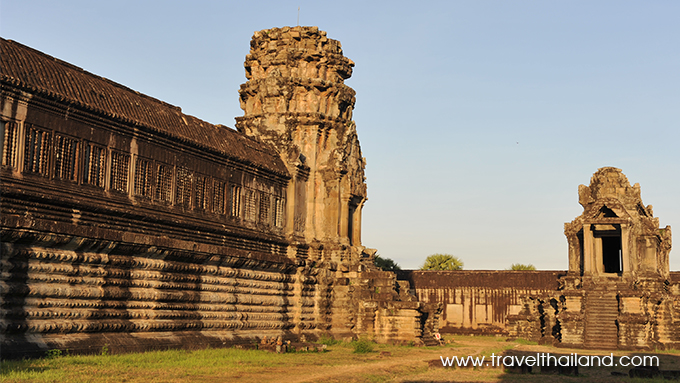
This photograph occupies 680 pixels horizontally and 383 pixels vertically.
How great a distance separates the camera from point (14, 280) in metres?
19.3

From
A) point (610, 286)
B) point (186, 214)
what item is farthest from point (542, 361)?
point (610, 286)

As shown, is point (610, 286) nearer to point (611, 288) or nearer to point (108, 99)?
point (611, 288)

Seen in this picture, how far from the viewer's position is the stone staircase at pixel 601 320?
36062 millimetres

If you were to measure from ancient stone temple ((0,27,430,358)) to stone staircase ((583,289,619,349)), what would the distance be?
7.08m

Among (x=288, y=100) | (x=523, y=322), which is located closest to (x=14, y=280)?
(x=288, y=100)

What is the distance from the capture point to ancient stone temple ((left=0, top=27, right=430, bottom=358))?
2028 cm

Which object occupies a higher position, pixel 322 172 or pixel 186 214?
pixel 322 172

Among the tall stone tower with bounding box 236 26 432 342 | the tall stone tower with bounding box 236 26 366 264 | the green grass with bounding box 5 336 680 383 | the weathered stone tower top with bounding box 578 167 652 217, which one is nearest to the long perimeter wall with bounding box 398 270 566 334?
the weathered stone tower top with bounding box 578 167 652 217

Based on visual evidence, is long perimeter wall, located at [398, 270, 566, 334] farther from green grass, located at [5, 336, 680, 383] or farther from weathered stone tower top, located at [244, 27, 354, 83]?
green grass, located at [5, 336, 680, 383]

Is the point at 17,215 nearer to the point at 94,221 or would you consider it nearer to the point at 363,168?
the point at 94,221

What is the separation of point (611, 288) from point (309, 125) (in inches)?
645

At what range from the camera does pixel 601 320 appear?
37469 mm

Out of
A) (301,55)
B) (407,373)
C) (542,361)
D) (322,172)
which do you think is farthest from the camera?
(301,55)

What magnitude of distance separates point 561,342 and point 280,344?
16230 mm
